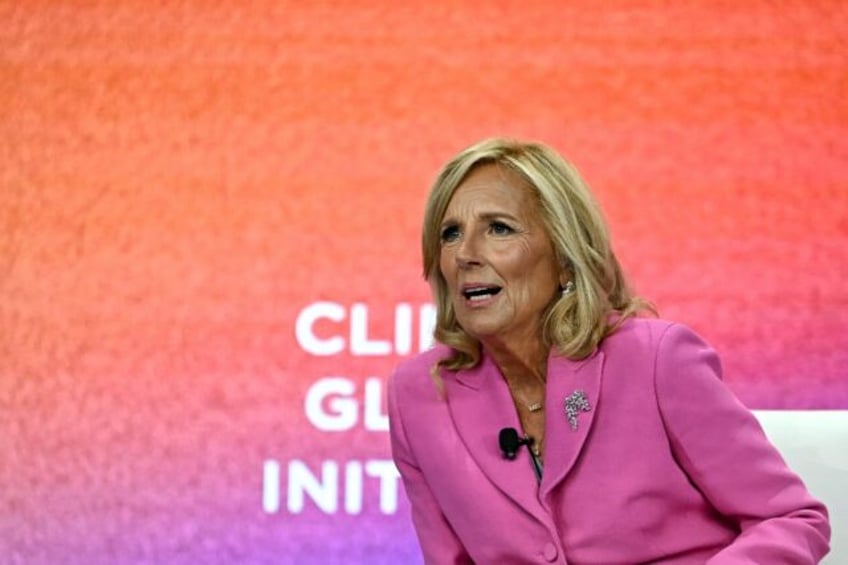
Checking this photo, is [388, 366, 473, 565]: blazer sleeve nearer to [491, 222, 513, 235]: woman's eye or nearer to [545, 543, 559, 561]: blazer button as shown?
[545, 543, 559, 561]: blazer button

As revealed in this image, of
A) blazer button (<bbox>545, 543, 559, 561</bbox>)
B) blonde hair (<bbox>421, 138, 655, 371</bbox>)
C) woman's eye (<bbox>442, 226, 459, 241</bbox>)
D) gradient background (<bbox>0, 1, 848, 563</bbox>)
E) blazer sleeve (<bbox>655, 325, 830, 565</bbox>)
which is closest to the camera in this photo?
blazer sleeve (<bbox>655, 325, 830, 565</bbox>)

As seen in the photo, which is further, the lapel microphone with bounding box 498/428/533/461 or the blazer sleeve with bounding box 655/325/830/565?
the lapel microphone with bounding box 498/428/533/461

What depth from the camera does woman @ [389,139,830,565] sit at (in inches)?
81.8

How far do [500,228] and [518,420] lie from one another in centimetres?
34

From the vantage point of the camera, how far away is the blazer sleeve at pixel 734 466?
6.58ft

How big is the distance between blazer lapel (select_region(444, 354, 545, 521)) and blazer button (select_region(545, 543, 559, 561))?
46 mm

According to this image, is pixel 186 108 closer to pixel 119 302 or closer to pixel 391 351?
pixel 119 302

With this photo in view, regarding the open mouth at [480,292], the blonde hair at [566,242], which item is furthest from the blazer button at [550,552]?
the open mouth at [480,292]

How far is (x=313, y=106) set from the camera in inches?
128

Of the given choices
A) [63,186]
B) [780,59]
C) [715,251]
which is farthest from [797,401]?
[63,186]

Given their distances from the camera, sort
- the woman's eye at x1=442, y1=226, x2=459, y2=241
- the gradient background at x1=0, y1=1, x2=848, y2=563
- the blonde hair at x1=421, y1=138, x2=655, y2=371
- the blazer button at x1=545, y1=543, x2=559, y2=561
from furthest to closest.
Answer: the gradient background at x1=0, y1=1, x2=848, y2=563 → the woman's eye at x1=442, y1=226, x2=459, y2=241 → the blonde hair at x1=421, y1=138, x2=655, y2=371 → the blazer button at x1=545, y1=543, x2=559, y2=561

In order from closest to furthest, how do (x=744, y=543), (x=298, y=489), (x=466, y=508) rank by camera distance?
(x=744, y=543)
(x=466, y=508)
(x=298, y=489)

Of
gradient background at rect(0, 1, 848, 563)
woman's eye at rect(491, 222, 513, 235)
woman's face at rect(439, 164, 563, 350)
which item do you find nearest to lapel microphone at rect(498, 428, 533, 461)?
woman's face at rect(439, 164, 563, 350)

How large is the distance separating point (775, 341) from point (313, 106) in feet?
4.32
